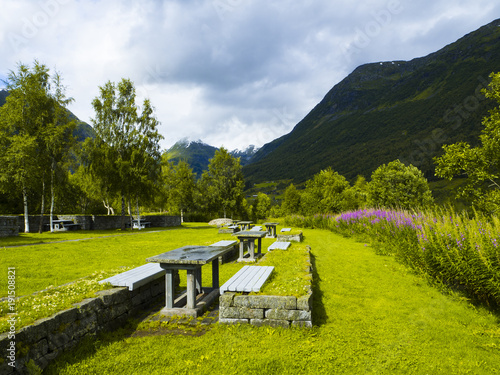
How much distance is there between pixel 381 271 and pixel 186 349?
19.8 feet

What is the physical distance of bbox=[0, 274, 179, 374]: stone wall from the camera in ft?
8.65

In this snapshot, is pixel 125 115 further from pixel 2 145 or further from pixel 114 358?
pixel 114 358

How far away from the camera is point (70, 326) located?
3.29 m

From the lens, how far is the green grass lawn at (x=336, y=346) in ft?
9.91

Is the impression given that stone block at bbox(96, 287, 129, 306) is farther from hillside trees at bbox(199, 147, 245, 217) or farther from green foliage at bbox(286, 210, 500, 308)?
hillside trees at bbox(199, 147, 245, 217)

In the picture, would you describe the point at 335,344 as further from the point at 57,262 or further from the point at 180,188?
the point at 180,188

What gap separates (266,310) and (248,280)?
0.70 m

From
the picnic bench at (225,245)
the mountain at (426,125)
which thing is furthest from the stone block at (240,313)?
the mountain at (426,125)

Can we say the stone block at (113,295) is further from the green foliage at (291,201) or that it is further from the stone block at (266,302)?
the green foliage at (291,201)

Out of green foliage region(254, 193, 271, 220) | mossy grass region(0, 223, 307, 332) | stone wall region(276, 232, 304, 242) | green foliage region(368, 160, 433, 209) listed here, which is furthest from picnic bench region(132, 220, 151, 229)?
green foliage region(254, 193, 271, 220)

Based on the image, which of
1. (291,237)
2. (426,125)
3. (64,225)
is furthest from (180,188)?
(426,125)

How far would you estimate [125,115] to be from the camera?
22938mm

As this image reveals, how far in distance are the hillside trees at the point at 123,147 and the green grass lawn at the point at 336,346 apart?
20162 mm

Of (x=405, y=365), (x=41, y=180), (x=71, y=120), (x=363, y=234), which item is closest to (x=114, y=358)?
(x=405, y=365)
